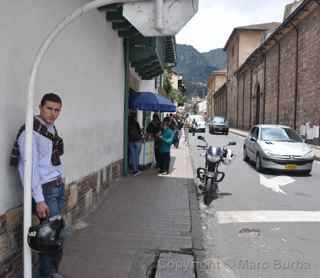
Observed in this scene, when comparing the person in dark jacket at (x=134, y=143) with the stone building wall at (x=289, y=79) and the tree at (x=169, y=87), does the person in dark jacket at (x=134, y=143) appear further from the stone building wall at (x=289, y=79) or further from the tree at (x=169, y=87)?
the tree at (x=169, y=87)

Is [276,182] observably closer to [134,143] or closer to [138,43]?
[134,143]

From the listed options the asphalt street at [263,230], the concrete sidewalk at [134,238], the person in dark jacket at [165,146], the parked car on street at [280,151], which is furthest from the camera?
the parked car on street at [280,151]

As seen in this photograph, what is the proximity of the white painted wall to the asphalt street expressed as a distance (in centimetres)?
238

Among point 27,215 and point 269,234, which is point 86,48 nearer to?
point 27,215

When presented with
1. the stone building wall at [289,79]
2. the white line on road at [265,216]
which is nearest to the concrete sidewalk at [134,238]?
the white line on road at [265,216]

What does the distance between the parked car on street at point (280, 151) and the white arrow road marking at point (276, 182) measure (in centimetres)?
46

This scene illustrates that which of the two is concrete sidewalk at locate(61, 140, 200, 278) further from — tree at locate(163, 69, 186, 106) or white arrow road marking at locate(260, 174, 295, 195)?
tree at locate(163, 69, 186, 106)

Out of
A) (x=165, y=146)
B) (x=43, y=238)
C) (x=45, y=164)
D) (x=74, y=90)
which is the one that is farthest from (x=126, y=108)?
(x=43, y=238)

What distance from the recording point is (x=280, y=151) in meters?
11.7

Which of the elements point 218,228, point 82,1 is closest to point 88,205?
point 218,228

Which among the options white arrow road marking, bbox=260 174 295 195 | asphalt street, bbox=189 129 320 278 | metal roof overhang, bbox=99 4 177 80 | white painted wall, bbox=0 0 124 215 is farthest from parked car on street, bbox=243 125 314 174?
white painted wall, bbox=0 0 124 215

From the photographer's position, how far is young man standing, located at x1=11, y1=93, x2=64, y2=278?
3270mm

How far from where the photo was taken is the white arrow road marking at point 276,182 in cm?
961

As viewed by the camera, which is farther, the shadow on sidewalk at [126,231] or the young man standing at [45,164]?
the shadow on sidewalk at [126,231]
